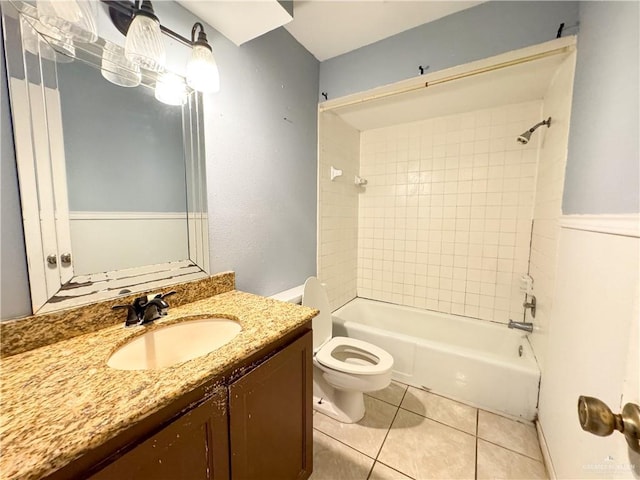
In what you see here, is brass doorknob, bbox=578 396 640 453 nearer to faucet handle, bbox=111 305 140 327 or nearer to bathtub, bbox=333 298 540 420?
faucet handle, bbox=111 305 140 327

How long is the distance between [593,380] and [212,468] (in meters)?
1.19

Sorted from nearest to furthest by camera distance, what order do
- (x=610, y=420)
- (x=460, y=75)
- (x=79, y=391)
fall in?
(x=610, y=420)
(x=79, y=391)
(x=460, y=75)

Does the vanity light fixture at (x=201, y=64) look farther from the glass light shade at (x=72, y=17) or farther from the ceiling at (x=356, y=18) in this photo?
the ceiling at (x=356, y=18)

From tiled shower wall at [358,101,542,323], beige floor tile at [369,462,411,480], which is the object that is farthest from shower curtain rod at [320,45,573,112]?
beige floor tile at [369,462,411,480]

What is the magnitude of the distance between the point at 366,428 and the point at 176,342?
1.22 metres

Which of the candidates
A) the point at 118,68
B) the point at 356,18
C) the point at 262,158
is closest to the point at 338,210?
the point at 262,158

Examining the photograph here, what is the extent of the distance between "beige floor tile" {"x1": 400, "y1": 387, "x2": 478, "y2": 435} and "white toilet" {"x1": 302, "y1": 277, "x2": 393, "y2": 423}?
0.38 m

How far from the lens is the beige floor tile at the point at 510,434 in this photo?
53.3 inches

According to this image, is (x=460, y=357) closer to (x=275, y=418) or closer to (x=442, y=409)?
(x=442, y=409)

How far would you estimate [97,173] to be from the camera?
3.14ft

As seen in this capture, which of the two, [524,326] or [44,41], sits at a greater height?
[44,41]

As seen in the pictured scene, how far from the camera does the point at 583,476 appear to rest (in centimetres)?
83

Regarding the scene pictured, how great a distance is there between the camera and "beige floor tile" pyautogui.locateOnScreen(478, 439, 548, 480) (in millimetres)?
1213

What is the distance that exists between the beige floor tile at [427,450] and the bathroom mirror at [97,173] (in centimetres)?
139
